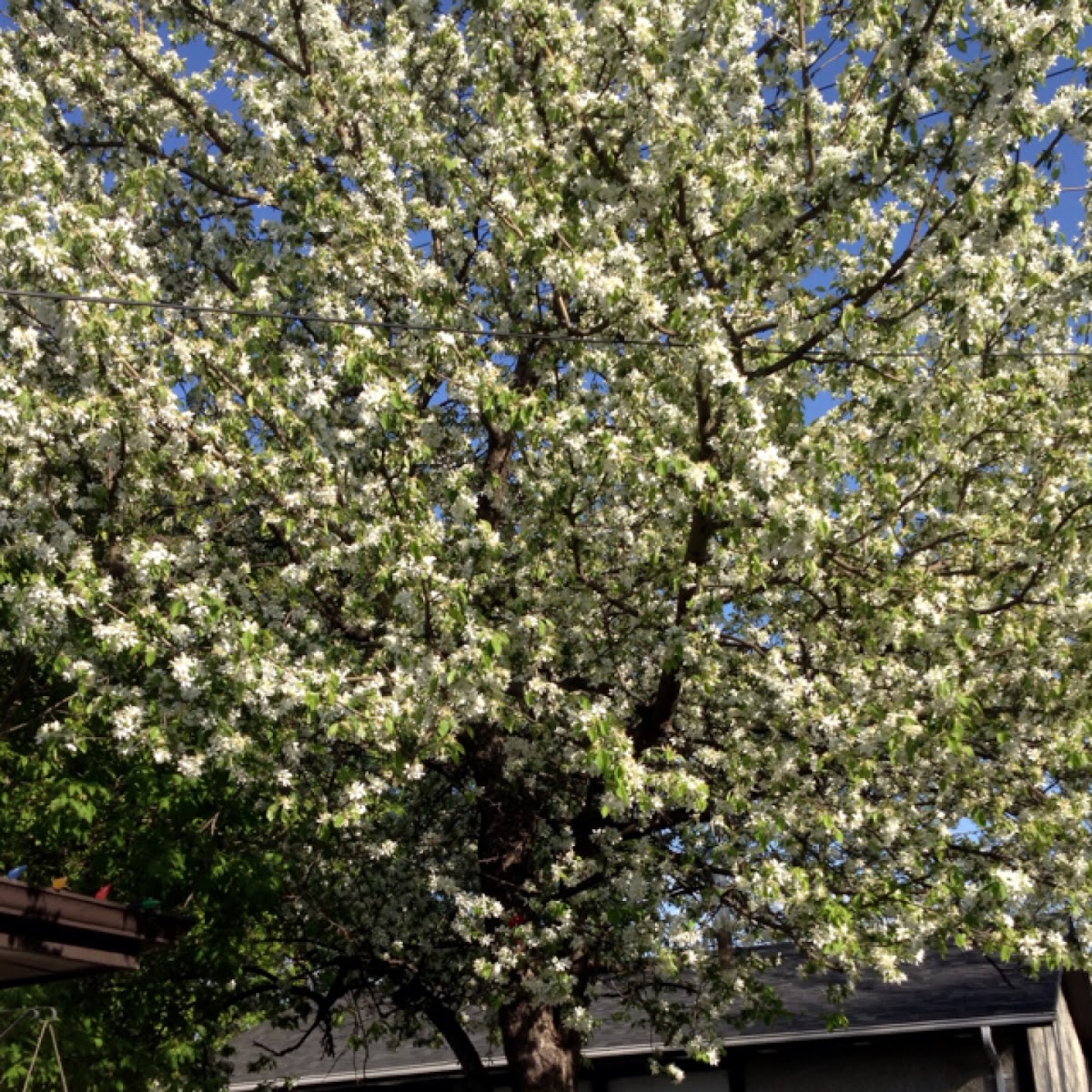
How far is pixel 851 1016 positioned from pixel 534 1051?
512cm

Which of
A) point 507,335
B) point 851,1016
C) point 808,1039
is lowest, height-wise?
point 808,1039

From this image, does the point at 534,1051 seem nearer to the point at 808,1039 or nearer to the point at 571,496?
the point at 808,1039

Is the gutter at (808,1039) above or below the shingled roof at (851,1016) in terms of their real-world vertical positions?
below

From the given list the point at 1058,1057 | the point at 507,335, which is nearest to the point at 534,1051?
the point at 507,335

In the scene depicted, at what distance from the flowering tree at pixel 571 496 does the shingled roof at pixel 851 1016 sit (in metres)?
2.53

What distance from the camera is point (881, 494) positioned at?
Result: 428 inches

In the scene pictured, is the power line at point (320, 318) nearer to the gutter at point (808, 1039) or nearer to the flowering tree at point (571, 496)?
the flowering tree at point (571, 496)

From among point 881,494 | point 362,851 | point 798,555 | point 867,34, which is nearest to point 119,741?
point 362,851

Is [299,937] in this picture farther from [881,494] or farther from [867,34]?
[867,34]

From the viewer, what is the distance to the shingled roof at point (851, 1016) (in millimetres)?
15273

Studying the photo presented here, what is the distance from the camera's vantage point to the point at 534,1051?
509 inches

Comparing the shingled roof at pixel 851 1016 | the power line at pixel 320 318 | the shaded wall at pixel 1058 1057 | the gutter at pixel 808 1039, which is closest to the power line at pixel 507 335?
the power line at pixel 320 318

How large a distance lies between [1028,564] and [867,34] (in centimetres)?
439

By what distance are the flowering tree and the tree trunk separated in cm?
5
